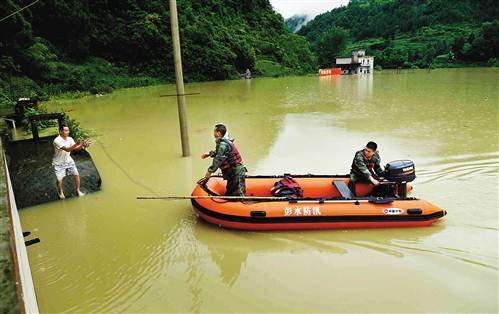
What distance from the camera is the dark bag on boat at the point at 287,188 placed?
551 cm

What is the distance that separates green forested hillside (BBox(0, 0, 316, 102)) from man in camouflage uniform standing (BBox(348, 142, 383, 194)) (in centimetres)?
1573

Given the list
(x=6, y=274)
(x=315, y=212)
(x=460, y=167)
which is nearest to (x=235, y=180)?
(x=315, y=212)

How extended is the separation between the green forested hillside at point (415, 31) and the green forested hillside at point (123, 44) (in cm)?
2506

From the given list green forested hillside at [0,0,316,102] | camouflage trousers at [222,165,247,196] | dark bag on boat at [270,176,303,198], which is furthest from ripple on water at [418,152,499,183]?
green forested hillside at [0,0,316,102]

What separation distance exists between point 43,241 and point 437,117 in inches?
507

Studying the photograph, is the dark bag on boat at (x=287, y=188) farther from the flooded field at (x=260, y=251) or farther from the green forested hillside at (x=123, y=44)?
the green forested hillside at (x=123, y=44)

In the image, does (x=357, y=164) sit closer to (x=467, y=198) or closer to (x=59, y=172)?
(x=467, y=198)

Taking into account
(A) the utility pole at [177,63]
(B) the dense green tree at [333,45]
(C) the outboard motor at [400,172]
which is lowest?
(C) the outboard motor at [400,172]

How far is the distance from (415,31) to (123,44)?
270 ft

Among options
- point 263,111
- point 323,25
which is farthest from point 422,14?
point 263,111

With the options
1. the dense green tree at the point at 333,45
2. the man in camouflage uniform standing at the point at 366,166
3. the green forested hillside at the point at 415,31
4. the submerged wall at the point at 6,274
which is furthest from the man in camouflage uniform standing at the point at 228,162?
the dense green tree at the point at 333,45

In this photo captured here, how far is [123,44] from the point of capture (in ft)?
119

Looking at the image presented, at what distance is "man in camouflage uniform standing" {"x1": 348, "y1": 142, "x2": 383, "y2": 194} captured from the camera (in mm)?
5500

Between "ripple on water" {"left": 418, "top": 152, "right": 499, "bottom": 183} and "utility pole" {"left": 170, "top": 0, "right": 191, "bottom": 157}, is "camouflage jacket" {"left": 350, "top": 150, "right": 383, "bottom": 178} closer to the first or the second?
"ripple on water" {"left": 418, "top": 152, "right": 499, "bottom": 183}
